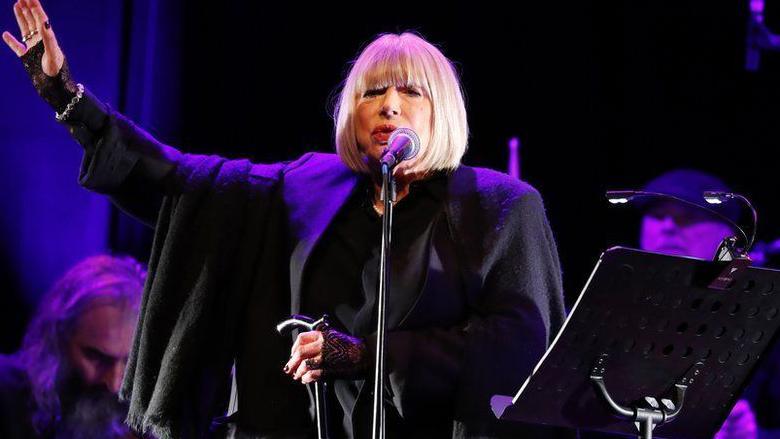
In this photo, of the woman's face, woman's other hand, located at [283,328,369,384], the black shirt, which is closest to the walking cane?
woman's other hand, located at [283,328,369,384]

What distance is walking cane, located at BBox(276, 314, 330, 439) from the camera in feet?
8.89

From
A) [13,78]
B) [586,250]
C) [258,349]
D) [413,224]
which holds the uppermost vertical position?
[13,78]

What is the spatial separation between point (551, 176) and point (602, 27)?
2.90 ft

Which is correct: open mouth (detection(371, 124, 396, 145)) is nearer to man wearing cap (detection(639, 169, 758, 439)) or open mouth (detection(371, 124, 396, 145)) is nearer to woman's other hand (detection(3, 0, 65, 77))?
woman's other hand (detection(3, 0, 65, 77))

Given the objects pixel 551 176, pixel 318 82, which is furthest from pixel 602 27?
pixel 318 82

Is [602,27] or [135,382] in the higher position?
[602,27]

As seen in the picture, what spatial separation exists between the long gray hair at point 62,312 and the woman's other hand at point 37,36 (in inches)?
53.0

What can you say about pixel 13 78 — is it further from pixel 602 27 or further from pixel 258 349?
pixel 602 27

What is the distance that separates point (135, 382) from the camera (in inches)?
118

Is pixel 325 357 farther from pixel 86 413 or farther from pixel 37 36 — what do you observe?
pixel 86 413

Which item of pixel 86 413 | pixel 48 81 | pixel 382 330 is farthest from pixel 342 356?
pixel 86 413

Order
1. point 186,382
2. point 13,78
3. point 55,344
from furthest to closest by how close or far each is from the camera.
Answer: point 13,78 → point 55,344 → point 186,382

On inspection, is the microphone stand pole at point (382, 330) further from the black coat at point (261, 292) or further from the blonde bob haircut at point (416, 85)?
the blonde bob haircut at point (416, 85)

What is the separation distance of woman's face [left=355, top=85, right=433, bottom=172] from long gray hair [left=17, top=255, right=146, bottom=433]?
1.26 m
